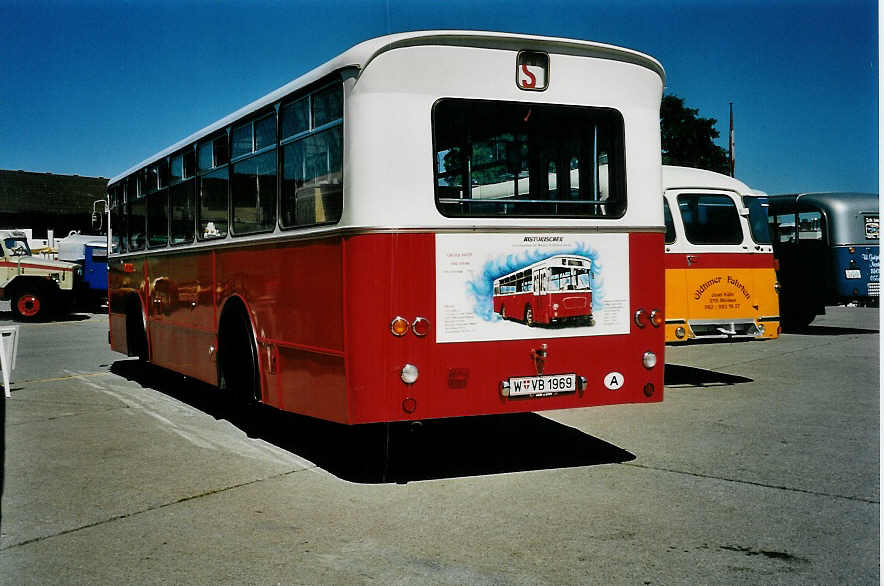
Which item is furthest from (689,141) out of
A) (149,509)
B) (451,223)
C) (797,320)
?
(149,509)

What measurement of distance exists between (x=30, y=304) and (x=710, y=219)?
20212 mm

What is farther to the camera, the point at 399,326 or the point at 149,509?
the point at 399,326

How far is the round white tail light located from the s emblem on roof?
2045mm

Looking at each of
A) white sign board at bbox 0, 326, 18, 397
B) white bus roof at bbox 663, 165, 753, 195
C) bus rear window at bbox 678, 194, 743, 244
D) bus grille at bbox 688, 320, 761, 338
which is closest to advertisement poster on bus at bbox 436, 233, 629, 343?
bus grille at bbox 688, 320, 761, 338

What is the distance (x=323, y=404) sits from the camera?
620cm

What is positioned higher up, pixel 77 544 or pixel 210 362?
pixel 210 362

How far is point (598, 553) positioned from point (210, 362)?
204 inches

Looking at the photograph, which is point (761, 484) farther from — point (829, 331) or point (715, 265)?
point (829, 331)

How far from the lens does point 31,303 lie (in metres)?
25.0

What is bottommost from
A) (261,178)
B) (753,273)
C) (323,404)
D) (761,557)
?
(761,557)

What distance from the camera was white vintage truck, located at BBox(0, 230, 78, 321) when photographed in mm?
24736

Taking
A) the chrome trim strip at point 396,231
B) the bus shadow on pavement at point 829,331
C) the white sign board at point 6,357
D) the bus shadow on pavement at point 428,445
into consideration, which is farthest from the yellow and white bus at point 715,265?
the white sign board at point 6,357

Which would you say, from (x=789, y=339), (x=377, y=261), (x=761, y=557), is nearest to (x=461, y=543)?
(x=761, y=557)

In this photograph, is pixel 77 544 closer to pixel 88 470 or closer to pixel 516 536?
pixel 88 470
